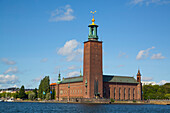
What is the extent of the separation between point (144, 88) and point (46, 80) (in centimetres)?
4725

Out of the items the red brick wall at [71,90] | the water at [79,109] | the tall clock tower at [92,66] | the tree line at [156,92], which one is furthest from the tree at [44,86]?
the water at [79,109]

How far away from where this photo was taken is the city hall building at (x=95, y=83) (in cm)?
11644

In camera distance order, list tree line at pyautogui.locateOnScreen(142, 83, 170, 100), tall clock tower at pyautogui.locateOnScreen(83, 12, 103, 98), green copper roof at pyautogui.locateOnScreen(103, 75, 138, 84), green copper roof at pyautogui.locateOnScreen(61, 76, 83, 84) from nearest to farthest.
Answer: tall clock tower at pyautogui.locateOnScreen(83, 12, 103, 98), green copper roof at pyautogui.locateOnScreen(103, 75, 138, 84), green copper roof at pyautogui.locateOnScreen(61, 76, 83, 84), tree line at pyautogui.locateOnScreen(142, 83, 170, 100)

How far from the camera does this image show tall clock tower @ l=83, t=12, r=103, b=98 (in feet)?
380

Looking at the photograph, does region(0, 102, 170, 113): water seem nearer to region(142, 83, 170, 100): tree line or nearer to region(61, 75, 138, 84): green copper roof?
region(61, 75, 138, 84): green copper roof

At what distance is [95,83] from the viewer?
116562mm

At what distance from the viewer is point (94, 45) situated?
388ft

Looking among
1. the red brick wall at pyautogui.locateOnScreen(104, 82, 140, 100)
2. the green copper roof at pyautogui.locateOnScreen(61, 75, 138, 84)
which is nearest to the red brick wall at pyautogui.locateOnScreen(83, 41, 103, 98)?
the red brick wall at pyautogui.locateOnScreen(104, 82, 140, 100)

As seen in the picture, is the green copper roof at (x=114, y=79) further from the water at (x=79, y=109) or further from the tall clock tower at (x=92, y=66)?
the water at (x=79, y=109)

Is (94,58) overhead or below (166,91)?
overhead

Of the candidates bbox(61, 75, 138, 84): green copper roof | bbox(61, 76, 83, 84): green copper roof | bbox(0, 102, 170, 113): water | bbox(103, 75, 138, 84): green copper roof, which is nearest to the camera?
bbox(0, 102, 170, 113): water

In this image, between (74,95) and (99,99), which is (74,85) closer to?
(74,95)

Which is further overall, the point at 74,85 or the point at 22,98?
the point at 22,98

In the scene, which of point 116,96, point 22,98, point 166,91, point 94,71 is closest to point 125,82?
point 116,96
